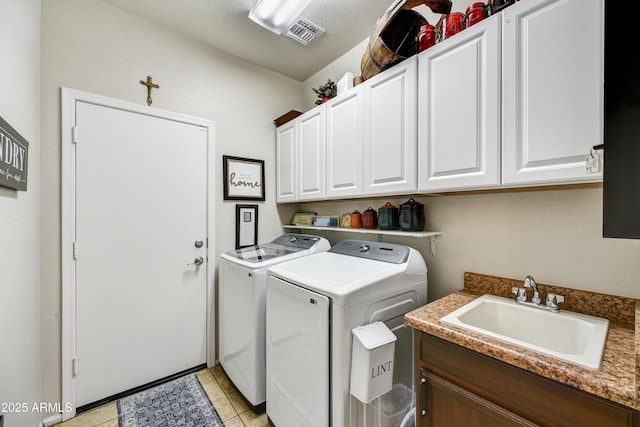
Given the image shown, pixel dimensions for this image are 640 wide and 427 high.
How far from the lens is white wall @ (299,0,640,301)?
1.16 meters

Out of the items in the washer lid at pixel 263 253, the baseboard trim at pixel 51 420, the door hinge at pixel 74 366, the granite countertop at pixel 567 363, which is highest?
the washer lid at pixel 263 253

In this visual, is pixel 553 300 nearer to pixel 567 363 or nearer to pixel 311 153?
pixel 567 363

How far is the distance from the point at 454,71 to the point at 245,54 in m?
1.95

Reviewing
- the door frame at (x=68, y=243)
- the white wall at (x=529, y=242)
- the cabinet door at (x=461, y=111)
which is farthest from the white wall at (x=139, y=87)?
the cabinet door at (x=461, y=111)

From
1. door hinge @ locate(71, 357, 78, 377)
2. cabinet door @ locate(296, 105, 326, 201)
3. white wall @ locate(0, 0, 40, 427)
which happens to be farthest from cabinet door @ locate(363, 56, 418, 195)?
door hinge @ locate(71, 357, 78, 377)

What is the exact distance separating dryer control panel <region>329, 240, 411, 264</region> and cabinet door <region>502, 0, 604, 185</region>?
26.5 inches

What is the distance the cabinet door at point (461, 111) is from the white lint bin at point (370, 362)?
2.70 ft

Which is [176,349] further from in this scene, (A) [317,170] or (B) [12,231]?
(A) [317,170]

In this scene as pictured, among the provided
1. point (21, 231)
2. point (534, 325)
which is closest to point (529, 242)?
point (534, 325)

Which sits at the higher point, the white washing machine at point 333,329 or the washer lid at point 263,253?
the washer lid at point 263,253

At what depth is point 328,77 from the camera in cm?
266

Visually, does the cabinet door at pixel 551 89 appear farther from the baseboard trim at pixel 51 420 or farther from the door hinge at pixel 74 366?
the baseboard trim at pixel 51 420

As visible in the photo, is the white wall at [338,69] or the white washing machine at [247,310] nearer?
the white washing machine at [247,310]

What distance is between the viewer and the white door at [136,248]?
5.95 feet
